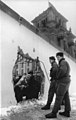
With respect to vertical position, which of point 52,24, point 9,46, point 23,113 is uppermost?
point 52,24

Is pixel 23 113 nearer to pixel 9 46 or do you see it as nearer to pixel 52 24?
pixel 9 46

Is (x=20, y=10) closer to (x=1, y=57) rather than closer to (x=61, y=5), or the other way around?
(x=61, y=5)

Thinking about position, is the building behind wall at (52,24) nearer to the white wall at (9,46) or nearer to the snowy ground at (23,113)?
the white wall at (9,46)

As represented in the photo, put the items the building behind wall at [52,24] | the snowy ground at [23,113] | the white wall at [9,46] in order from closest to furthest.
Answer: the snowy ground at [23,113] < the white wall at [9,46] < the building behind wall at [52,24]

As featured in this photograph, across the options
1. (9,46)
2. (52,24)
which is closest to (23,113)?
(9,46)

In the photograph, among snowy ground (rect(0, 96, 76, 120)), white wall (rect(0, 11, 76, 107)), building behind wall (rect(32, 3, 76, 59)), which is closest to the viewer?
snowy ground (rect(0, 96, 76, 120))

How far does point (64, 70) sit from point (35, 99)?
214 cm

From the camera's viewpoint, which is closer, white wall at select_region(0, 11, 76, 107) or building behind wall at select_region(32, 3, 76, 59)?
white wall at select_region(0, 11, 76, 107)

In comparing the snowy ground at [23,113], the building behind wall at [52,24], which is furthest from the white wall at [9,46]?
the building behind wall at [52,24]

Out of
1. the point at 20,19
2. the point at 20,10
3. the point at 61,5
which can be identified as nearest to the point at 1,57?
the point at 20,19

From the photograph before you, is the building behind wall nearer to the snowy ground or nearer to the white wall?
the white wall

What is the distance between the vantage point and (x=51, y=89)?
6.32 metres

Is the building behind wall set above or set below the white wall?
above

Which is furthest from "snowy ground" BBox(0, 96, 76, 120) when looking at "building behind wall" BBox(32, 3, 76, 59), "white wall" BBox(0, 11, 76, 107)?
"building behind wall" BBox(32, 3, 76, 59)
